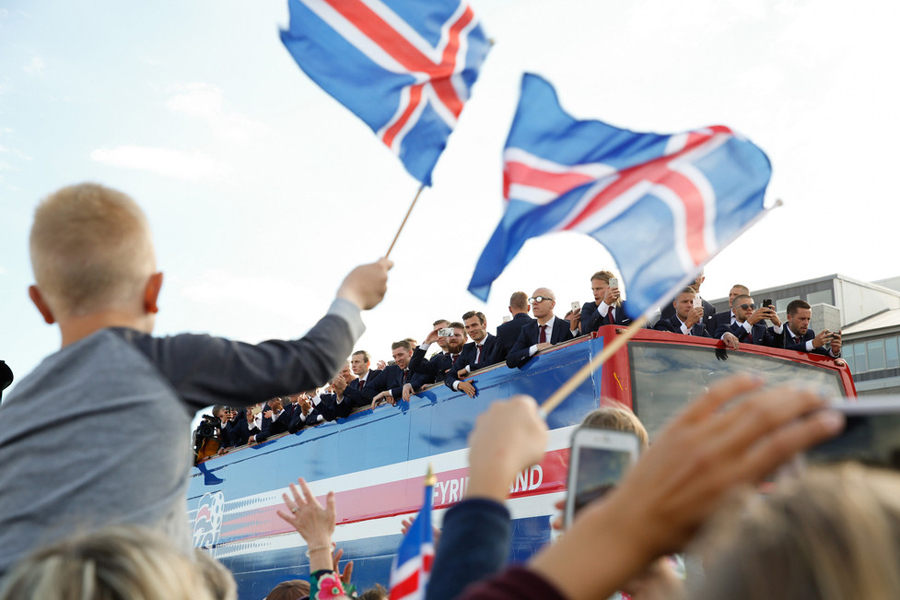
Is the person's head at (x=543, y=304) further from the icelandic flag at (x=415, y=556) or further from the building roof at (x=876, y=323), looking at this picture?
the building roof at (x=876, y=323)

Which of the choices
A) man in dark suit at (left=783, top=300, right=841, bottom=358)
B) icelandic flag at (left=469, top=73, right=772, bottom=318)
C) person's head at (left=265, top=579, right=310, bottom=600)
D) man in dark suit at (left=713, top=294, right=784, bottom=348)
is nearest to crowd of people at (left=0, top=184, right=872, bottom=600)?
icelandic flag at (left=469, top=73, right=772, bottom=318)

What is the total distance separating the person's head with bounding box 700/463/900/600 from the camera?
74 centimetres

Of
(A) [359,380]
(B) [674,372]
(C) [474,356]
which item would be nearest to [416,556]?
(B) [674,372]

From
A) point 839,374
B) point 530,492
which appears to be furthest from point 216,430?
point 839,374

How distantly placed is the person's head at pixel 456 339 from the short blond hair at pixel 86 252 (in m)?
8.41

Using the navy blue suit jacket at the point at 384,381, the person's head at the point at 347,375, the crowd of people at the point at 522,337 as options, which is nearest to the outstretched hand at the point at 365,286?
the crowd of people at the point at 522,337

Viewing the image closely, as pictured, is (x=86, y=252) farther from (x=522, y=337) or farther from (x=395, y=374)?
(x=395, y=374)

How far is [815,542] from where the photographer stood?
2.52ft

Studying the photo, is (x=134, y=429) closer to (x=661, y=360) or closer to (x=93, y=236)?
(x=93, y=236)

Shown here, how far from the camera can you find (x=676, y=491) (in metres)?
0.87

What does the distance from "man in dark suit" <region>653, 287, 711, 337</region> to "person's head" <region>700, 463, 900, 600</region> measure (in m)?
7.87

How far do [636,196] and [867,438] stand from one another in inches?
77.5

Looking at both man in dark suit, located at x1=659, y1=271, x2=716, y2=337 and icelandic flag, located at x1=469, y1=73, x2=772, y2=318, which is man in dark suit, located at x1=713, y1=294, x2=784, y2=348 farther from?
icelandic flag, located at x1=469, y1=73, x2=772, y2=318

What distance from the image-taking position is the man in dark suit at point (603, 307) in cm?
828
